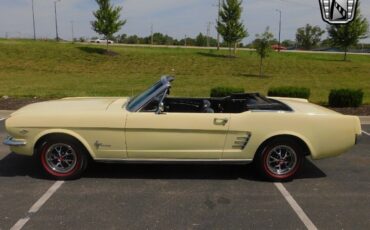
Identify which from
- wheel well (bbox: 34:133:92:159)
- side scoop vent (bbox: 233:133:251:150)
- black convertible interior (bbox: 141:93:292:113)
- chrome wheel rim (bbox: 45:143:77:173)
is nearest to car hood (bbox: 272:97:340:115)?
black convertible interior (bbox: 141:93:292:113)

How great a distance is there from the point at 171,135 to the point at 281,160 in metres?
1.53

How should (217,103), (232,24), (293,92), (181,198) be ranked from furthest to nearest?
(232,24) < (293,92) < (217,103) < (181,198)

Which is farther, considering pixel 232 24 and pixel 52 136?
pixel 232 24

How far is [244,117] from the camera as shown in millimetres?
5539

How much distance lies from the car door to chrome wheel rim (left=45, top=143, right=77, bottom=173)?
2.50 ft

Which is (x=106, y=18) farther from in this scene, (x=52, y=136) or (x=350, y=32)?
(x=52, y=136)

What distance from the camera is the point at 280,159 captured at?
5.71 metres

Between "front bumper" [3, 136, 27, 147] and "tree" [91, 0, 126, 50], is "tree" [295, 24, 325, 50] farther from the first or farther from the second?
"front bumper" [3, 136, 27, 147]

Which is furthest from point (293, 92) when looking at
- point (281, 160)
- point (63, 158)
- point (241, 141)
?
point (63, 158)

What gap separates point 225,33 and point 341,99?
27795 mm

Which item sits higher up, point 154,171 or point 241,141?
point 241,141

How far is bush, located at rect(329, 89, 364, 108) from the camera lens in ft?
41.2

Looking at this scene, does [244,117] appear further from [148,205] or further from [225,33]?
[225,33]

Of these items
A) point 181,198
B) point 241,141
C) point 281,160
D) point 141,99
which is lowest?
point 181,198
